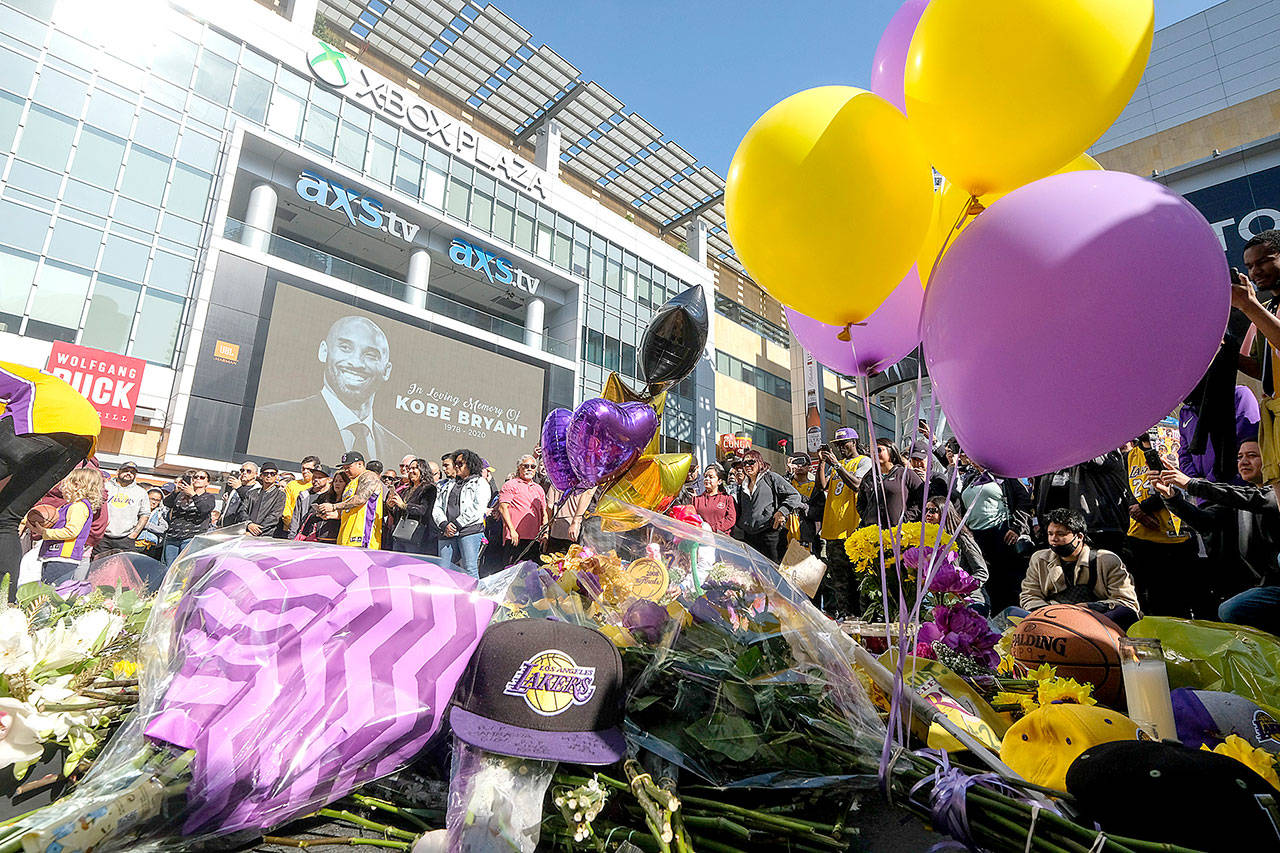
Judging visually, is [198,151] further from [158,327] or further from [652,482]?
[652,482]

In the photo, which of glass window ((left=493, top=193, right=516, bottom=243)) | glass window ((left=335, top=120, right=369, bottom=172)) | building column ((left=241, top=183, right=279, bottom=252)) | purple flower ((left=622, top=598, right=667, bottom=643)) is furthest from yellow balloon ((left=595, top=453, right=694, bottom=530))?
glass window ((left=493, top=193, right=516, bottom=243))

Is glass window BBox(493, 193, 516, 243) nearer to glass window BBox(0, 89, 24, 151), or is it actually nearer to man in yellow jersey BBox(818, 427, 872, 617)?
glass window BBox(0, 89, 24, 151)

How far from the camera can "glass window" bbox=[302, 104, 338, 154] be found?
55.7 ft

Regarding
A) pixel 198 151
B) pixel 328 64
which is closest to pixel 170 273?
pixel 198 151

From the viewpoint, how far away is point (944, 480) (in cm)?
482

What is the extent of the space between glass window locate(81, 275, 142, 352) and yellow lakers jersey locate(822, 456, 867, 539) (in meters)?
15.3

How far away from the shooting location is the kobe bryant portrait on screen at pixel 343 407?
1488cm

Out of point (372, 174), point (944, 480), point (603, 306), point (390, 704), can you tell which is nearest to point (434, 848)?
point (390, 704)

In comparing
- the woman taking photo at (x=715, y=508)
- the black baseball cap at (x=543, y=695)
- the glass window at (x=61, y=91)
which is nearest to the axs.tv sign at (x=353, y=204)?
the glass window at (x=61, y=91)

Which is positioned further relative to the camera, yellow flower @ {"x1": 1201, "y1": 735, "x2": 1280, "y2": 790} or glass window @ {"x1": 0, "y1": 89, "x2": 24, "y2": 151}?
glass window @ {"x1": 0, "y1": 89, "x2": 24, "y2": 151}

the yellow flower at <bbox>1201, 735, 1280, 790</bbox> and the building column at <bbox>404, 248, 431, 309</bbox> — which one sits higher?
the building column at <bbox>404, 248, 431, 309</bbox>

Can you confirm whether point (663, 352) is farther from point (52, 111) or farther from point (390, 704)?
point (52, 111)

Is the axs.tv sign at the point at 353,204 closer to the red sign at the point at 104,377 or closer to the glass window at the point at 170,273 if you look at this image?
the glass window at the point at 170,273

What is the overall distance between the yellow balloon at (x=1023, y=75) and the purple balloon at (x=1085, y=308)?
0.69 feet
